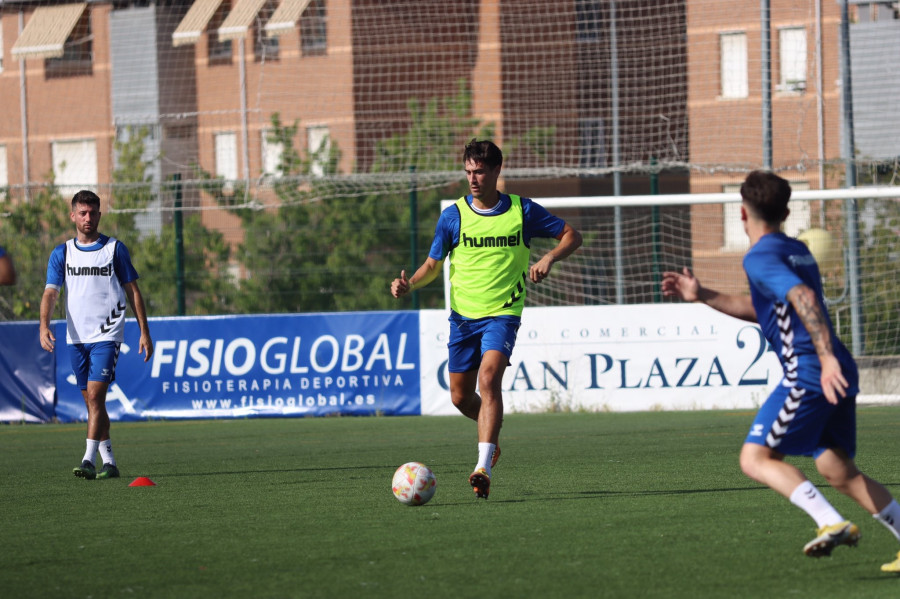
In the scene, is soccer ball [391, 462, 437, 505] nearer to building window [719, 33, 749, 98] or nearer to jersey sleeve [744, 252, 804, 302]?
jersey sleeve [744, 252, 804, 302]

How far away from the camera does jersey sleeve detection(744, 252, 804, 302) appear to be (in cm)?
495

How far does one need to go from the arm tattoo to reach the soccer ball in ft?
9.53

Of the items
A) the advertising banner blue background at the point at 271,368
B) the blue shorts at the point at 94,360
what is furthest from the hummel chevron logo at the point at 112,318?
the advertising banner blue background at the point at 271,368

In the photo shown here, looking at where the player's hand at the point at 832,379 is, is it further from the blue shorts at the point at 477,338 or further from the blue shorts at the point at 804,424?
the blue shorts at the point at 477,338

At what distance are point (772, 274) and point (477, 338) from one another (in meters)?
3.41

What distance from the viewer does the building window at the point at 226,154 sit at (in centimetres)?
3203

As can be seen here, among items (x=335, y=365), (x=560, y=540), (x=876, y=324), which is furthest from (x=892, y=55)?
(x=560, y=540)

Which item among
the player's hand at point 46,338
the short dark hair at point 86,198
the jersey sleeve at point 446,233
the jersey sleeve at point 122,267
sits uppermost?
the short dark hair at point 86,198

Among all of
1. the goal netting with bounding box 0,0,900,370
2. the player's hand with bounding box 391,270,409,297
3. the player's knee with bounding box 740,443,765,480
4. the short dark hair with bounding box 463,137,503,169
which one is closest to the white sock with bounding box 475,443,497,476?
the player's hand with bounding box 391,270,409,297

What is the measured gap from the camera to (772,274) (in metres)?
5.00

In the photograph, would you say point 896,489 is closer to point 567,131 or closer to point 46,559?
point 46,559

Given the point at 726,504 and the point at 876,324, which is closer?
the point at 726,504

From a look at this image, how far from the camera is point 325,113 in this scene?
2933 cm

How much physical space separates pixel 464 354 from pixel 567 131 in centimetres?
1686
